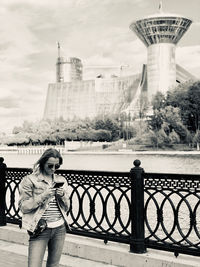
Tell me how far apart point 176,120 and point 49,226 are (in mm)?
64520

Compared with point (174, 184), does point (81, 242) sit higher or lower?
lower

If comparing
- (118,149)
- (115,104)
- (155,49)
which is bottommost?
(118,149)

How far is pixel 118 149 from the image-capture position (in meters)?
85.4

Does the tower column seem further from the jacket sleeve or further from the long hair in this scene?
the jacket sleeve

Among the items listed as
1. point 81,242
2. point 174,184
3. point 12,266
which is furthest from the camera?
point 81,242

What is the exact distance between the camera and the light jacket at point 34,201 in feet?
12.6

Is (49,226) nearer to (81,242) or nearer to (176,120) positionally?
(81,242)

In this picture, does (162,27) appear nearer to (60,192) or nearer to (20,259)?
(20,259)

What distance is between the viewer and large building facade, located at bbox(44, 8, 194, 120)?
12450 cm

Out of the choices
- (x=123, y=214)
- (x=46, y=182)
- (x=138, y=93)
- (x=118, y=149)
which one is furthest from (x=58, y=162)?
(x=138, y=93)

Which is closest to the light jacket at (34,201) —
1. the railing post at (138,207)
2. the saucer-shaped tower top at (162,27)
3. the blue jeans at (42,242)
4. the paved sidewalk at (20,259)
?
the blue jeans at (42,242)

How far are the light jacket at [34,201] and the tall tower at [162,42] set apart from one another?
122100 mm

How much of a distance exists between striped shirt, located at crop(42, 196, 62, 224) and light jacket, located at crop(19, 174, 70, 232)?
3 cm

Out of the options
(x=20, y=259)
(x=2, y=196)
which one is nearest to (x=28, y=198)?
(x=20, y=259)
